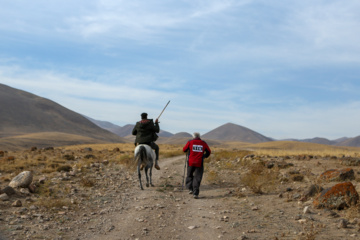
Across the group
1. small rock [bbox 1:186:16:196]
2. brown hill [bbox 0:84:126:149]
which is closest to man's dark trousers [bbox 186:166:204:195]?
small rock [bbox 1:186:16:196]

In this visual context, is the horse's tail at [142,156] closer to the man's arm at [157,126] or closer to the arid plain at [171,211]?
the man's arm at [157,126]

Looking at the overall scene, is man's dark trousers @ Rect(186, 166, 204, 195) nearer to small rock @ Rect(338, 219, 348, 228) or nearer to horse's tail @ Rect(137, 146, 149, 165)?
horse's tail @ Rect(137, 146, 149, 165)

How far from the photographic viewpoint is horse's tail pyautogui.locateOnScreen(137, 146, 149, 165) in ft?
41.6

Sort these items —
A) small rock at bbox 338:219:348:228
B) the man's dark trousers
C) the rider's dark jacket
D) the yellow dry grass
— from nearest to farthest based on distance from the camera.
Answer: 1. small rock at bbox 338:219:348:228
2. the man's dark trousers
3. the rider's dark jacket
4. the yellow dry grass

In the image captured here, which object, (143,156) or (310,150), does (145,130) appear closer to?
(143,156)

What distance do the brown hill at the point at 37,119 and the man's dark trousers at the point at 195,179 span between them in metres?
137

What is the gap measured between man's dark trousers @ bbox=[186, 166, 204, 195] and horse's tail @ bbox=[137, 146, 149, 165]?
2073 millimetres

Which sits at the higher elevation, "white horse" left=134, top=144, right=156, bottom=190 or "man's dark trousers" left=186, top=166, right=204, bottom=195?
"white horse" left=134, top=144, right=156, bottom=190

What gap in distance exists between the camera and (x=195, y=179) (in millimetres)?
11391

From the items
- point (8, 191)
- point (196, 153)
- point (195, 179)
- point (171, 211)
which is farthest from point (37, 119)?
point (171, 211)

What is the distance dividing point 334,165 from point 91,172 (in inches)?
529

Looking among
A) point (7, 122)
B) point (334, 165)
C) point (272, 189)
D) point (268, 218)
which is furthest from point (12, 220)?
point (7, 122)

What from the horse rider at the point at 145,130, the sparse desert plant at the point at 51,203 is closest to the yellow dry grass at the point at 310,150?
the horse rider at the point at 145,130

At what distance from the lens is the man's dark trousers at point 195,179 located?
11.2 metres
